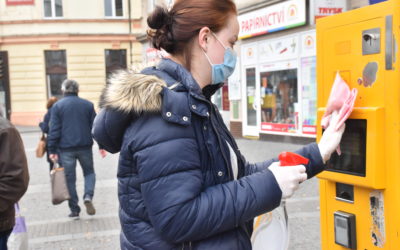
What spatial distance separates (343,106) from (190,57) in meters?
0.80

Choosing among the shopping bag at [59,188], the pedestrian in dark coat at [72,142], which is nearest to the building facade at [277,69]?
the pedestrian in dark coat at [72,142]

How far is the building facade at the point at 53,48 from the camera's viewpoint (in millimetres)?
23000

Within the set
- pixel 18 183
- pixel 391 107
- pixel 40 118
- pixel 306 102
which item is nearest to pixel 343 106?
pixel 391 107

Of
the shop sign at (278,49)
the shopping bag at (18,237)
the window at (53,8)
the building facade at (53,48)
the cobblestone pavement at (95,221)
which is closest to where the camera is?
the shopping bag at (18,237)

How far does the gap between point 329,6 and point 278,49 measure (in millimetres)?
2805

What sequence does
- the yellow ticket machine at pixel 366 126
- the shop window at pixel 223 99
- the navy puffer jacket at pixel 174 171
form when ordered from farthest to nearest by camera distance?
1. the shop window at pixel 223 99
2. the yellow ticket machine at pixel 366 126
3. the navy puffer jacket at pixel 174 171

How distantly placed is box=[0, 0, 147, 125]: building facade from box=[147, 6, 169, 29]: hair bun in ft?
70.6

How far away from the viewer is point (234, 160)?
1754 millimetres

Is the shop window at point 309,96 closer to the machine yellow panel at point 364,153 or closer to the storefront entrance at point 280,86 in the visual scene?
the storefront entrance at point 280,86

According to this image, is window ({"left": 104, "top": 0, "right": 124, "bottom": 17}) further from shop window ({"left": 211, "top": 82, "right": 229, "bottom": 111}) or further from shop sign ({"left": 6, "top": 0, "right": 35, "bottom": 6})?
shop window ({"left": 211, "top": 82, "right": 229, "bottom": 111})

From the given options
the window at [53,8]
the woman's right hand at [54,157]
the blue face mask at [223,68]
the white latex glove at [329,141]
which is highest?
the window at [53,8]

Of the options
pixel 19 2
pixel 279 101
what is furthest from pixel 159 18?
pixel 19 2

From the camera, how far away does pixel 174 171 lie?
59.0 inches

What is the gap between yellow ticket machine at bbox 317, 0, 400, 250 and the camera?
2.06 m
